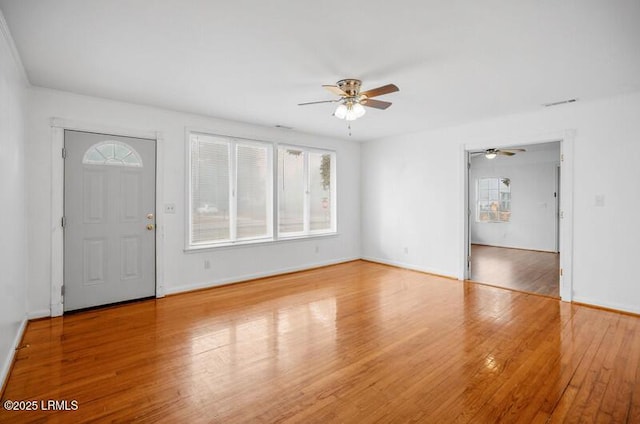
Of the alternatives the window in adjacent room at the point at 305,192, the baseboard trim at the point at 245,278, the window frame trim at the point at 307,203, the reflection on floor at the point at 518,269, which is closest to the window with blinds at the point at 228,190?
the window frame trim at the point at 307,203

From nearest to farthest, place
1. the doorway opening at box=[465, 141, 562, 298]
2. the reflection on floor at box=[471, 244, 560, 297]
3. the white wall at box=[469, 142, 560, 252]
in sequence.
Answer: the reflection on floor at box=[471, 244, 560, 297] → the doorway opening at box=[465, 141, 562, 298] → the white wall at box=[469, 142, 560, 252]

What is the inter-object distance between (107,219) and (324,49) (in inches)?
132

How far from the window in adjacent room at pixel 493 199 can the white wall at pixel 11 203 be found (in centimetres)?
996

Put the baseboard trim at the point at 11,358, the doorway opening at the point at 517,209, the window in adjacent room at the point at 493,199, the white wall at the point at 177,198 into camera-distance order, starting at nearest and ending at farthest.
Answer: the baseboard trim at the point at 11,358 < the white wall at the point at 177,198 < the doorway opening at the point at 517,209 < the window in adjacent room at the point at 493,199

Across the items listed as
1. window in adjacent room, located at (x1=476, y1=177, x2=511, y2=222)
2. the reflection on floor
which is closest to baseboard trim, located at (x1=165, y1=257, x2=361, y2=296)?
the reflection on floor

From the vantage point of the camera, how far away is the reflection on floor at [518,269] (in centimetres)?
493

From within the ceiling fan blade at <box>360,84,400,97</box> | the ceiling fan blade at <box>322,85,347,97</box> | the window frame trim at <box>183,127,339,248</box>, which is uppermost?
the ceiling fan blade at <box>322,85,347,97</box>

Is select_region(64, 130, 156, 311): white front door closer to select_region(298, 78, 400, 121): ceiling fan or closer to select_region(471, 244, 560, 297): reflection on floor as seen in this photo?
select_region(298, 78, 400, 121): ceiling fan

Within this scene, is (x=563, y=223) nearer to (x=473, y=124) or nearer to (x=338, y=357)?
(x=473, y=124)

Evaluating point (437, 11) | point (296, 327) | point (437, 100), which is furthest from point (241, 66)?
point (296, 327)

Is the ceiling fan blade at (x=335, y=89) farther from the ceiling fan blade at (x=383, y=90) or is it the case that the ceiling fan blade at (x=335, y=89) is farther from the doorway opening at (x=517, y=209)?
A: the doorway opening at (x=517, y=209)

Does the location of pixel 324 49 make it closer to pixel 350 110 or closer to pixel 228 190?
pixel 350 110

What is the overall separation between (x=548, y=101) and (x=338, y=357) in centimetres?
404

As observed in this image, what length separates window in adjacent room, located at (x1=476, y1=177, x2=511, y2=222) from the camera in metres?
8.88
